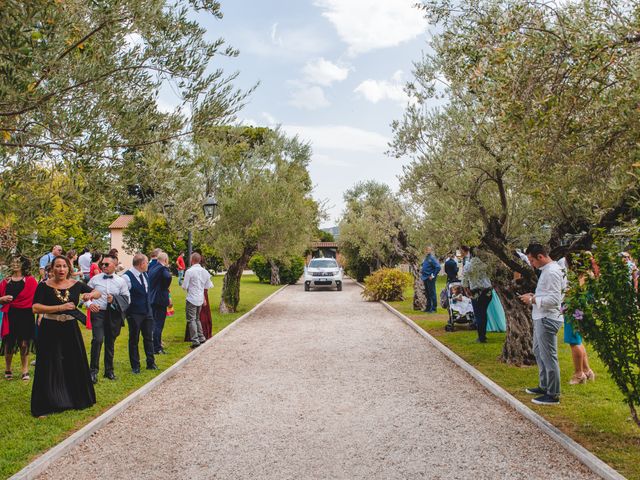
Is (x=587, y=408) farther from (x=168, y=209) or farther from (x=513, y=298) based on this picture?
(x=168, y=209)

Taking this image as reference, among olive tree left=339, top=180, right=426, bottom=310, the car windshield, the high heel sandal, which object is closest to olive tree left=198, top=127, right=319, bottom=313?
olive tree left=339, top=180, right=426, bottom=310

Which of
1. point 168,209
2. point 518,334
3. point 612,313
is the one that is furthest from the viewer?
point 518,334

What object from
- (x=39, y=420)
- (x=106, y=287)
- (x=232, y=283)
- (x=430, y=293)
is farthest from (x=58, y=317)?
(x=430, y=293)

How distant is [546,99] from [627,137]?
119 cm

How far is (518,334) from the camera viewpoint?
9.55 m

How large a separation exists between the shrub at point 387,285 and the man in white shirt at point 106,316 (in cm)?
1647

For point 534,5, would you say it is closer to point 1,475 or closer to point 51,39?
point 51,39

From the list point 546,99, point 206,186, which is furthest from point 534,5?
point 206,186

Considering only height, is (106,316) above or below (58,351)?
above

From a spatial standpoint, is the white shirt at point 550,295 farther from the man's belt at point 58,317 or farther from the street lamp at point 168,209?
the man's belt at point 58,317

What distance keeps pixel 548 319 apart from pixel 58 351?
627 centimetres

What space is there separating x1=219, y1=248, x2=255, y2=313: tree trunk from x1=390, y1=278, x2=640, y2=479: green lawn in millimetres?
9641

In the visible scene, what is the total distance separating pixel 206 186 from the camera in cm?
1845

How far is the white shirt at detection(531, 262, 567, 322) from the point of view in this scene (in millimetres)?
6879
